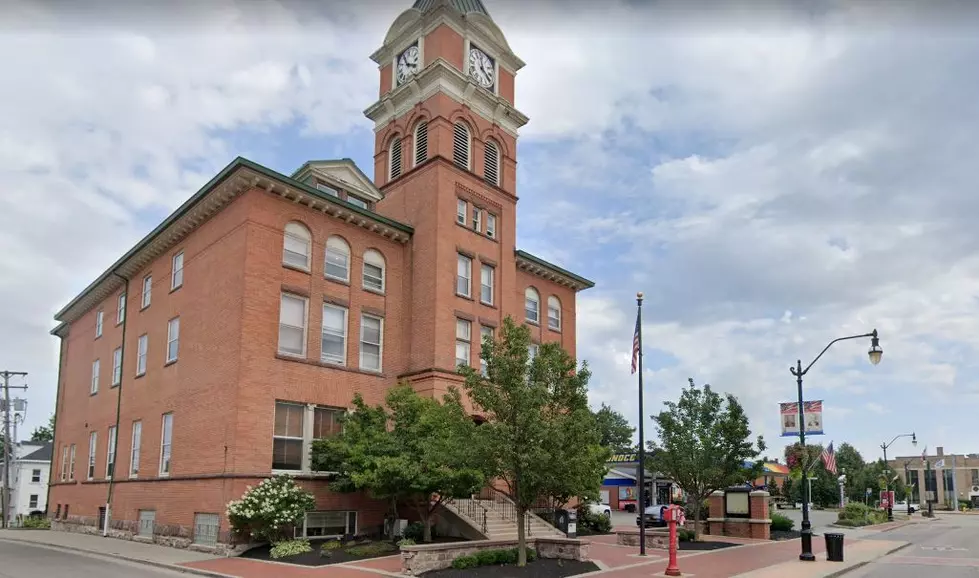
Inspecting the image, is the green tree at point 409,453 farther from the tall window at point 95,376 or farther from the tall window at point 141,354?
the tall window at point 95,376

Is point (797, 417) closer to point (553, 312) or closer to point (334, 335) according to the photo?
point (553, 312)

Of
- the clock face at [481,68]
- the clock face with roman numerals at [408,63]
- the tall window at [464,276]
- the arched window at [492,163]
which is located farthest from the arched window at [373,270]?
the clock face at [481,68]

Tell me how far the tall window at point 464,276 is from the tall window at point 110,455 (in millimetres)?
17735

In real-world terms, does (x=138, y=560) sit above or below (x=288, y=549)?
below

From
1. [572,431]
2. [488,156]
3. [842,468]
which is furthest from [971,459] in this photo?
[572,431]

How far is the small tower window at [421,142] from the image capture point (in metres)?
33.7

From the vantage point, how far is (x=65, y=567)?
21.2m

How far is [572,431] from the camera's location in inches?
784

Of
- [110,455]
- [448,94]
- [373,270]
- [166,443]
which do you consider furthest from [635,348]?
[110,455]

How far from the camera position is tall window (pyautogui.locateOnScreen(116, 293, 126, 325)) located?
36.9m

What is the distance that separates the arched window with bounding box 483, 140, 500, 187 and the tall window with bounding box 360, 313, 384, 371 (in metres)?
9.21

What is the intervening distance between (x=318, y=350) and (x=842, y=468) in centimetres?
8406

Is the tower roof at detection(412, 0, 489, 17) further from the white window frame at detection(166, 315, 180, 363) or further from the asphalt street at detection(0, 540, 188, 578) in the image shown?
the asphalt street at detection(0, 540, 188, 578)

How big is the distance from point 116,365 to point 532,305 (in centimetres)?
2091
